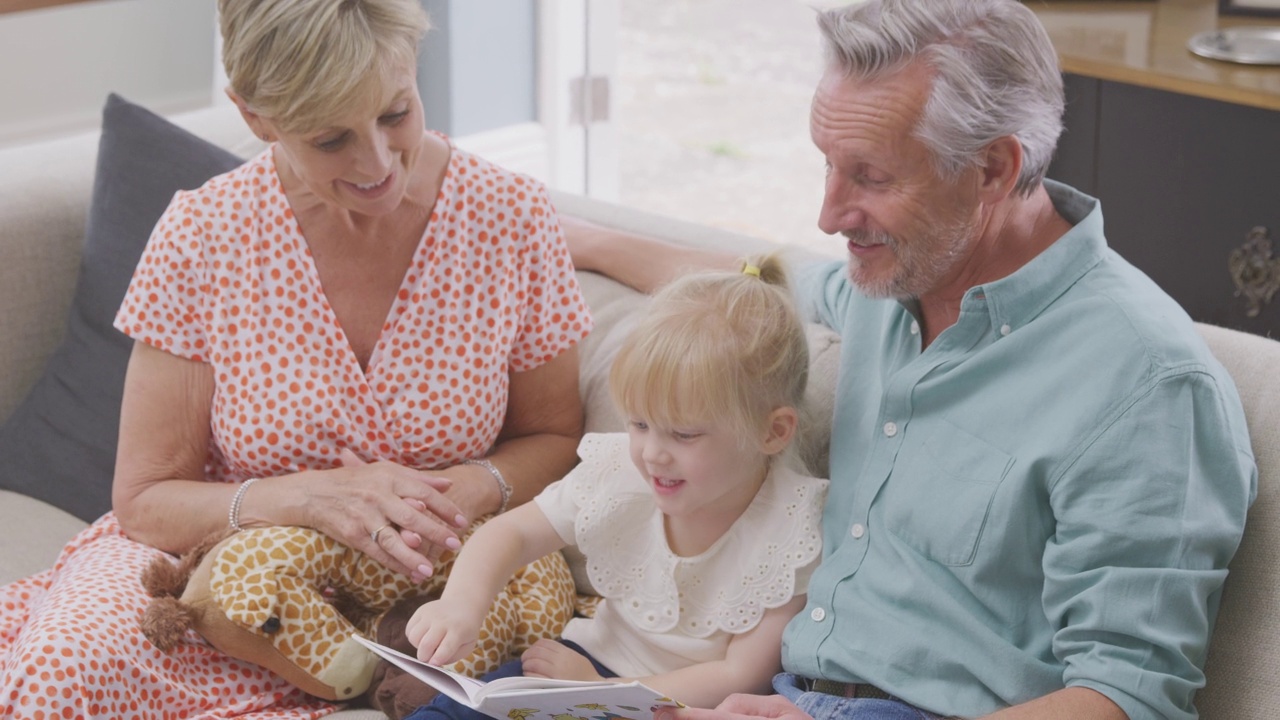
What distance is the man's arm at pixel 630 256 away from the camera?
2051 mm

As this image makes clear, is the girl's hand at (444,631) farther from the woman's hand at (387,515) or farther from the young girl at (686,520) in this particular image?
the woman's hand at (387,515)

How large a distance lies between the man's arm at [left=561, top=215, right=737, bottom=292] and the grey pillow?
67cm

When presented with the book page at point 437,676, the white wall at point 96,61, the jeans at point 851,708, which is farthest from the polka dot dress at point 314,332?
the white wall at point 96,61

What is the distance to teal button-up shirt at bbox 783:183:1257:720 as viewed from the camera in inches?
51.9

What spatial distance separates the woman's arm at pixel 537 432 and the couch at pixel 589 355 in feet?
0.19

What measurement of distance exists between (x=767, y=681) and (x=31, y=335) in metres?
1.57

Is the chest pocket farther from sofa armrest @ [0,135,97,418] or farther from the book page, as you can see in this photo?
sofa armrest @ [0,135,97,418]

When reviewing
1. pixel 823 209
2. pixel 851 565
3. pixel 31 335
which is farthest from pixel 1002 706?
pixel 31 335

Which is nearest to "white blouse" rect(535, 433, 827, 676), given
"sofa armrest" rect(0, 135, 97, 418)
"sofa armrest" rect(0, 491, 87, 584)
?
"sofa armrest" rect(0, 491, 87, 584)

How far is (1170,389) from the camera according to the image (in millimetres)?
1341

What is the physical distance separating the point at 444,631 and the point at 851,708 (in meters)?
0.47

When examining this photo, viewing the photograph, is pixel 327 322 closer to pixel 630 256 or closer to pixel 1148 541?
pixel 630 256

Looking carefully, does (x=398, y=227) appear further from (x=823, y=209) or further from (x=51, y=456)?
(x=51, y=456)

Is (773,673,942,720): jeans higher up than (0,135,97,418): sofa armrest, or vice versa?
(0,135,97,418): sofa armrest
